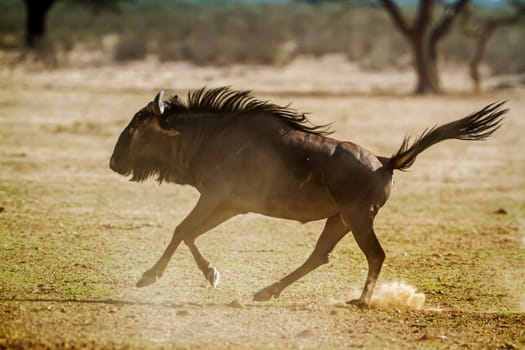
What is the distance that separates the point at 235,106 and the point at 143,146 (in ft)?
2.98

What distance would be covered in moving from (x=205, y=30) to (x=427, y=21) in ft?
73.6

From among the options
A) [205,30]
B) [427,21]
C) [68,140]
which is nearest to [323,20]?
[205,30]

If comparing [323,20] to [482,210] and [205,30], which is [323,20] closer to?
[205,30]

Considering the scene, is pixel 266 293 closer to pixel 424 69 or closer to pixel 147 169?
pixel 147 169

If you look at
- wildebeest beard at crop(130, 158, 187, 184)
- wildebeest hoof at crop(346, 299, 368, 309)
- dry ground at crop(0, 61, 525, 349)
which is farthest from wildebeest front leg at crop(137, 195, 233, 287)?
wildebeest hoof at crop(346, 299, 368, 309)

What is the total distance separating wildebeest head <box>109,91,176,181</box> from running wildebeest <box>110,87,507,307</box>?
0.02 meters

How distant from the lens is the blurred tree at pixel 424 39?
33938mm

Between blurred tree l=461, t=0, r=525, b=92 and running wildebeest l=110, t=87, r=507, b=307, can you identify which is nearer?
running wildebeest l=110, t=87, r=507, b=307

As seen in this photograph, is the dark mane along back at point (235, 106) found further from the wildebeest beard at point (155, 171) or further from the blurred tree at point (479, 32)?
the blurred tree at point (479, 32)

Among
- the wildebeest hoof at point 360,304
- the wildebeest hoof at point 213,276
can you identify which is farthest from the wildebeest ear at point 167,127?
the wildebeest hoof at point 360,304

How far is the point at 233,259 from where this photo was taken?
9.84m

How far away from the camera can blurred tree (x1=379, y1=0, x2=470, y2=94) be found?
33938 mm

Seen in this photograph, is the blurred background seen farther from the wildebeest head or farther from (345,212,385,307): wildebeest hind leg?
(345,212,385,307): wildebeest hind leg

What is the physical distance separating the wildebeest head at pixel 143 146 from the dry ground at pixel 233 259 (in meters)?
0.97
